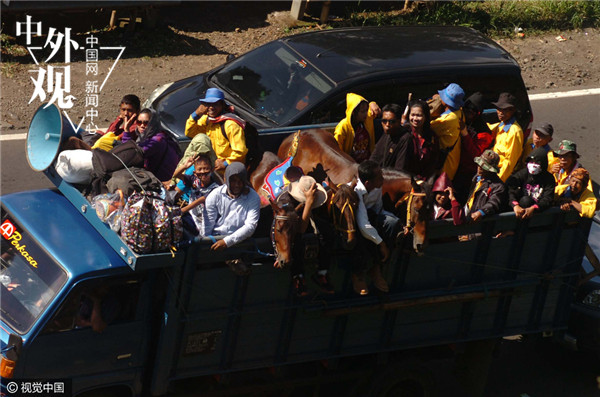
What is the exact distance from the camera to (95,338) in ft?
21.2

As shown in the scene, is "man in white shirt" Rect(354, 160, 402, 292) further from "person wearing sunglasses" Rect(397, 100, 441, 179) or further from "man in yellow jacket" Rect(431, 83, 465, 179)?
"man in yellow jacket" Rect(431, 83, 465, 179)

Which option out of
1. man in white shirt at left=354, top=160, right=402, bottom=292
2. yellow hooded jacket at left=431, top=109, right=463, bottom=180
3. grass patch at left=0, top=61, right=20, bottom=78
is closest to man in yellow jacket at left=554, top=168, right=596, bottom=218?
yellow hooded jacket at left=431, top=109, right=463, bottom=180

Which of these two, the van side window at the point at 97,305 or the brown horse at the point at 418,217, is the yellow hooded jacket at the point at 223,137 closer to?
the brown horse at the point at 418,217

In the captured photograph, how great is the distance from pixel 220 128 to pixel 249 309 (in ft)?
6.87

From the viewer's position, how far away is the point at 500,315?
7.83 metres

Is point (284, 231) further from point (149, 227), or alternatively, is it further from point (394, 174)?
point (394, 174)

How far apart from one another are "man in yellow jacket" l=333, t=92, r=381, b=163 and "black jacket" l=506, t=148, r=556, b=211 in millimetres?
1500

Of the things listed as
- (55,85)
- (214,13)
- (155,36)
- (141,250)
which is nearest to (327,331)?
(141,250)

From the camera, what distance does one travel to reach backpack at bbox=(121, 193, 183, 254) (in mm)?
6195

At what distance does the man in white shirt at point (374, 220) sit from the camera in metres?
6.82

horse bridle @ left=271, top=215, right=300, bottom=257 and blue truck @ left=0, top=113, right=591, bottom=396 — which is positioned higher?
horse bridle @ left=271, top=215, right=300, bottom=257

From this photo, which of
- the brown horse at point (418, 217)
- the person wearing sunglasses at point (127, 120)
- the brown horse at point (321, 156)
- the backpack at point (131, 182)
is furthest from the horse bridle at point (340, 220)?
the person wearing sunglasses at point (127, 120)

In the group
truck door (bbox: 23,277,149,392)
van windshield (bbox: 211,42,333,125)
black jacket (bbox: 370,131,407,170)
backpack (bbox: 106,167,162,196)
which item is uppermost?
black jacket (bbox: 370,131,407,170)

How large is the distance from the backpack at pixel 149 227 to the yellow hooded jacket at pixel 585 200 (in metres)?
3.43
